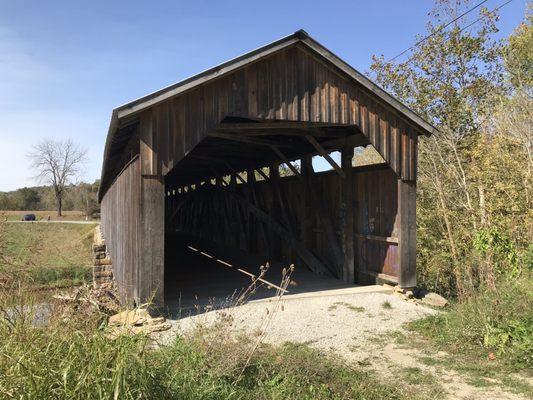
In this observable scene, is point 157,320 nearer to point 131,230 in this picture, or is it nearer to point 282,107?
point 131,230

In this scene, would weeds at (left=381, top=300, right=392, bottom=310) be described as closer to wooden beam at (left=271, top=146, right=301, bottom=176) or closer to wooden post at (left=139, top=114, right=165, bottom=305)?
wooden post at (left=139, top=114, right=165, bottom=305)

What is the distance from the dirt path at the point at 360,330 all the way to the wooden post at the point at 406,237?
1.63 feet

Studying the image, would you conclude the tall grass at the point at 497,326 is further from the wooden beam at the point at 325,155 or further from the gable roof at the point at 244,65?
the wooden beam at the point at 325,155

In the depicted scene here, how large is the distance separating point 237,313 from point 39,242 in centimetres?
347

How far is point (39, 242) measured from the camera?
4836 mm

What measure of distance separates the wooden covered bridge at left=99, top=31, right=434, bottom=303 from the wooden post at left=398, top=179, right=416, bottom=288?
0.8 inches

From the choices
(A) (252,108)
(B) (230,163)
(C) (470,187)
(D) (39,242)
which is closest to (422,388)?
(D) (39,242)

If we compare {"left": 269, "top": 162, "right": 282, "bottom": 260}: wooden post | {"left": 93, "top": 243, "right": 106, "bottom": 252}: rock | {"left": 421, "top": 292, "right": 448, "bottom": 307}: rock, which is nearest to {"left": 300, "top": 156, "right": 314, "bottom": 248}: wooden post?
{"left": 269, "top": 162, "right": 282, "bottom": 260}: wooden post

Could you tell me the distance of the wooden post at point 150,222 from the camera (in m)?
6.98

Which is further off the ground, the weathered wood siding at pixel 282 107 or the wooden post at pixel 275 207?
the weathered wood siding at pixel 282 107

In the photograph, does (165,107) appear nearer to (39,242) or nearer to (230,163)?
(39,242)

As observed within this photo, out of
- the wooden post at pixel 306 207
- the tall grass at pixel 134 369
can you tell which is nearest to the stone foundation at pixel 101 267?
the wooden post at pixel 306 207

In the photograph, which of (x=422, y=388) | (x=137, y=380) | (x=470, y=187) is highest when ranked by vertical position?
(x=470, y=187)

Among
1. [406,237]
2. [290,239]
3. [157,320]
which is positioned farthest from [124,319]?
[290,239]
